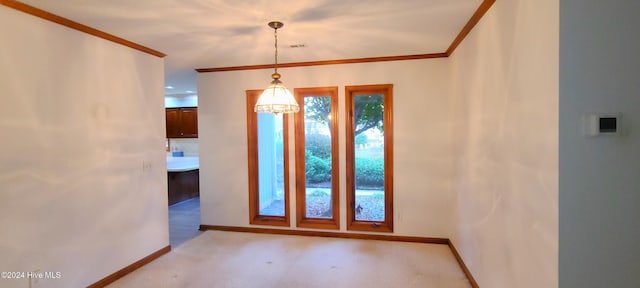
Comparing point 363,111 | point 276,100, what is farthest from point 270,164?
point 276,100

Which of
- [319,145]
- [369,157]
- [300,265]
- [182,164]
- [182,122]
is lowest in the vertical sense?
[300,265]

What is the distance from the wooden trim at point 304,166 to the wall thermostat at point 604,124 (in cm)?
284

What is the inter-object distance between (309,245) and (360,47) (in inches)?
97.1

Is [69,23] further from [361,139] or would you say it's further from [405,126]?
[405,126]

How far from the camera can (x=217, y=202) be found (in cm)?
437

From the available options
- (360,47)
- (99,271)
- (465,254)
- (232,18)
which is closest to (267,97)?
(232,18)

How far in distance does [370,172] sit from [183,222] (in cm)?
316

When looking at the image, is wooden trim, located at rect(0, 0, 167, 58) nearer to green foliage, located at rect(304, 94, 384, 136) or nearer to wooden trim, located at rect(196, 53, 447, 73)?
wooden trim, located at rect(196, 53, 447, 73)

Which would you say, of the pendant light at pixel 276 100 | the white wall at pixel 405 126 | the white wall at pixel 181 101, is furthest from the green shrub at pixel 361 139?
the white wall at pixel 181 101

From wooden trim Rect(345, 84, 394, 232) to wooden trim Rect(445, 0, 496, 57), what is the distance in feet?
2.78

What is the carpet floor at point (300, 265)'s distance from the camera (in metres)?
2.83

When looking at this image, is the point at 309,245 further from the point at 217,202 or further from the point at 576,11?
the point at 576,11

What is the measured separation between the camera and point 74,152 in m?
2.55

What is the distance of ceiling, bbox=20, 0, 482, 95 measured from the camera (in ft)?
7.39
